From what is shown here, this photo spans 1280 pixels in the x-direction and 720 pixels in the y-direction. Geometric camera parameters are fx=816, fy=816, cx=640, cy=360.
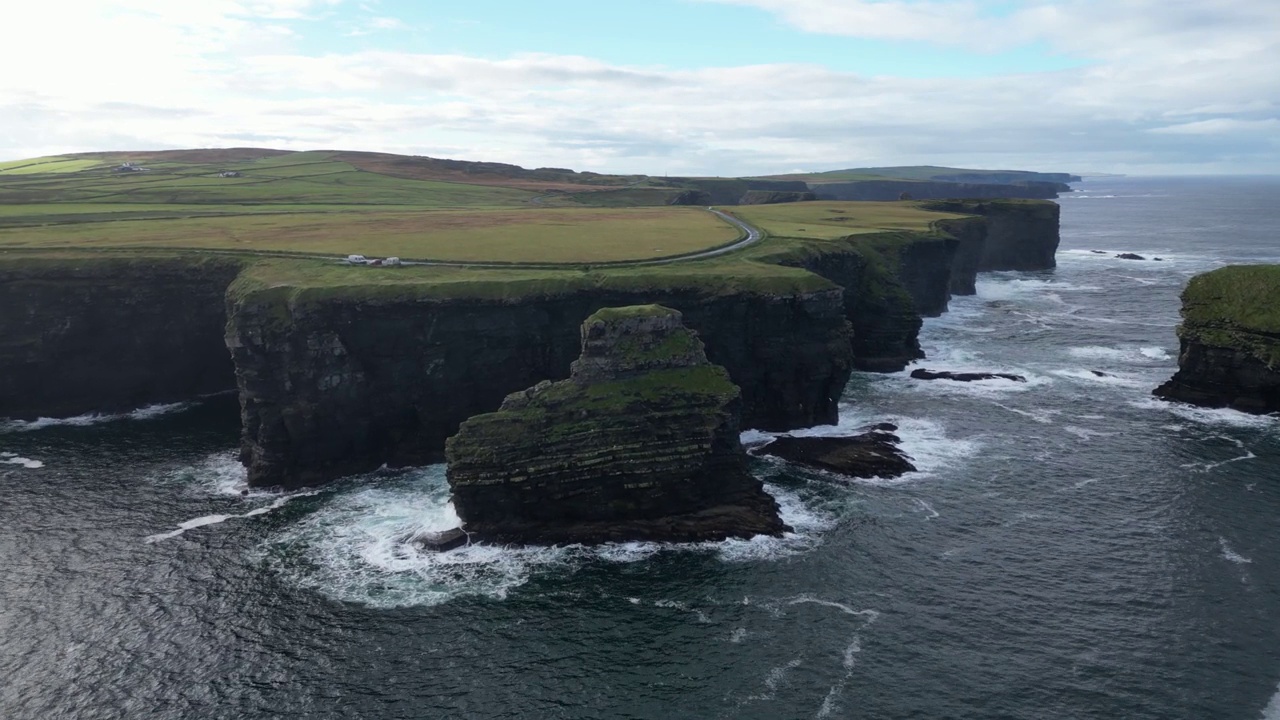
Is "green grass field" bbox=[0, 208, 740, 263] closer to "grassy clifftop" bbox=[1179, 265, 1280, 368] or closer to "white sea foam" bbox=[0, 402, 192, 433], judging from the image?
"white sea foam" bbox=[0, 402, 192, 433]

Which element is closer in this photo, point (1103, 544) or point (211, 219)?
point (1103, 544)

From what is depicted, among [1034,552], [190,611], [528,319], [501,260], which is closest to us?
[190,611]

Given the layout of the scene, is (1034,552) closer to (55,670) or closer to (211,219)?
(55,670)

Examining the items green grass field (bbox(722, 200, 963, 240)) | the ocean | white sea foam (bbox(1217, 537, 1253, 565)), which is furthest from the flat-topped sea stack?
green grass field (bbox(722, 200, 963, 240))

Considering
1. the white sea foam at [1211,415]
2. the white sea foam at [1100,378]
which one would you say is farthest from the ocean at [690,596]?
the white sea foam at [1100,378]

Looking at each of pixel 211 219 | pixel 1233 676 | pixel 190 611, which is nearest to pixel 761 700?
pixel 1233 676

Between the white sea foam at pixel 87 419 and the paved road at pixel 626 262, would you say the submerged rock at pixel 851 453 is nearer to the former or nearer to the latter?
the paved road at pixel 626 262

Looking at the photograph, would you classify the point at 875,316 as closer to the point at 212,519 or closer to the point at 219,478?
the point at 219,478
